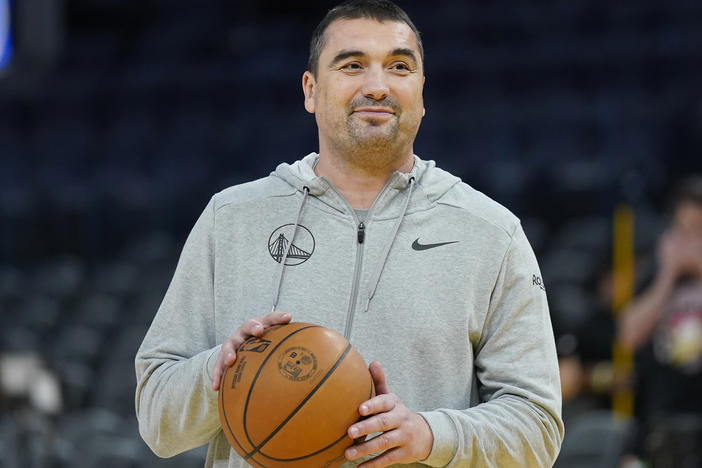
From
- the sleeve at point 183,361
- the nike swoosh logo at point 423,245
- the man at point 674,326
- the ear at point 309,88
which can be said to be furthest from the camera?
the man at point 674,326

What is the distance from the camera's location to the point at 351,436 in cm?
173

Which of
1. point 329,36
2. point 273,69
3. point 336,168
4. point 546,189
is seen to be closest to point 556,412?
point 336,168

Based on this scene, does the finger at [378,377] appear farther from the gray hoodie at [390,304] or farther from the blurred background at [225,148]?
the blurred background at [225,148]

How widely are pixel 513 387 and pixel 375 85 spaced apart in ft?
2.06

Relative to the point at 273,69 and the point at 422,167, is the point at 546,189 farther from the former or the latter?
the point at 422,167

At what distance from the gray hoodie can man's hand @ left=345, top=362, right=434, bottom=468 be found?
0.37ft

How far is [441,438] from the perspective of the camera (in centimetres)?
183

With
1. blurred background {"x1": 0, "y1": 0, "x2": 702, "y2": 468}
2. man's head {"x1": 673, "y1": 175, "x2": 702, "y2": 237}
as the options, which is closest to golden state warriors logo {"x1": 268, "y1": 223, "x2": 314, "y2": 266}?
blurred background {"x1": 0, "y1": 0, "x2": 702, "y2": 468}

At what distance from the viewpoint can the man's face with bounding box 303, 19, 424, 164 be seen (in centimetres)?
204

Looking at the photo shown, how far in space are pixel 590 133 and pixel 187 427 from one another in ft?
20.2

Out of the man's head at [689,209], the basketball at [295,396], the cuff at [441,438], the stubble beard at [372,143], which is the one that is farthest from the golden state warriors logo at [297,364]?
the man's head at [689,209]

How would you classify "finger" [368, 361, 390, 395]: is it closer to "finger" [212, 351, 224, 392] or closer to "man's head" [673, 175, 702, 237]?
"finger" [212, 351, 224, 392]

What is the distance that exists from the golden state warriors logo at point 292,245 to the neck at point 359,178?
0.38ft

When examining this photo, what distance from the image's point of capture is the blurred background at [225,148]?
5.53 m
